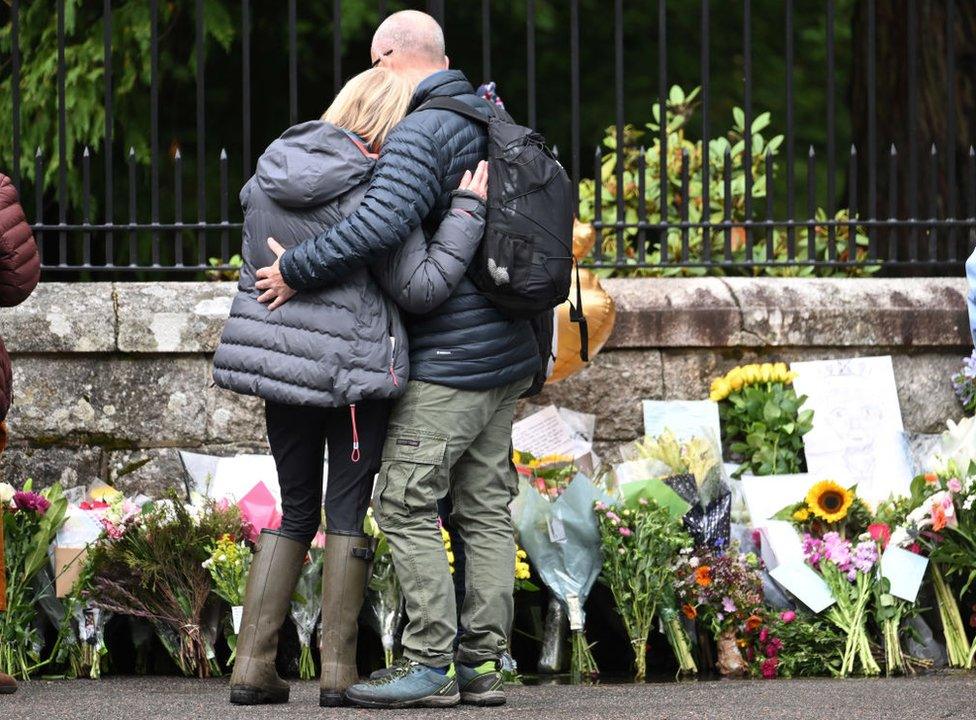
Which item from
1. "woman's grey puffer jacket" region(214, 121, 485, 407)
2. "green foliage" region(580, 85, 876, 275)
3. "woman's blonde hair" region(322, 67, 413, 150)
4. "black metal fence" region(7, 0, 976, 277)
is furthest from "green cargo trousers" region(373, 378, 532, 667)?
"green foliage" region(580, 85, 876, 275)

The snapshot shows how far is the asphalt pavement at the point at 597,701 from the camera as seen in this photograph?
373 centimetres

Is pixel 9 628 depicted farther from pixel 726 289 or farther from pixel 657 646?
pixel 726 289

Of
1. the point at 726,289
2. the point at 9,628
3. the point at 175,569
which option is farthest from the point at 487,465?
the point at 726,289

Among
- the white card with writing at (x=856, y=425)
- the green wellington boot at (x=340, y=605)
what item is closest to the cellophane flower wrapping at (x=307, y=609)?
the green wellington boot at (x=340, y=605)

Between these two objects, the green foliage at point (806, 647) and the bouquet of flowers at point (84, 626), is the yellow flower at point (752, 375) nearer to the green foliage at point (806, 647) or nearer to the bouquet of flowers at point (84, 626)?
the green foliage at point (806, 647)

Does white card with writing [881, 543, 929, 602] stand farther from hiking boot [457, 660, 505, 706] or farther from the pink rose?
hiking boot [457, 660, 505, 706]

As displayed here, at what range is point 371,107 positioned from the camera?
3.85 meters

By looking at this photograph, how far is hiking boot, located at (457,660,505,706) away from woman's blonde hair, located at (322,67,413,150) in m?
1.29

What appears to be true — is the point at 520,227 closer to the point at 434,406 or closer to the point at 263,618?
the point at 434,406

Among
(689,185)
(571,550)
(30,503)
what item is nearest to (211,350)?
(30,503)

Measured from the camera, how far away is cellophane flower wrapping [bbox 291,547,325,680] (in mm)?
4512

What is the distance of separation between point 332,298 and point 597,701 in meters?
1.22

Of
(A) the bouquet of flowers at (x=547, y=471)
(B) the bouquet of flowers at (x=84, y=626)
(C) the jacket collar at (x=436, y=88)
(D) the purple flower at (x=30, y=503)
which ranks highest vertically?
(C) the jacket collar at (x=436, y=88)

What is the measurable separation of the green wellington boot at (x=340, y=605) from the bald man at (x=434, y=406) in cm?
3
